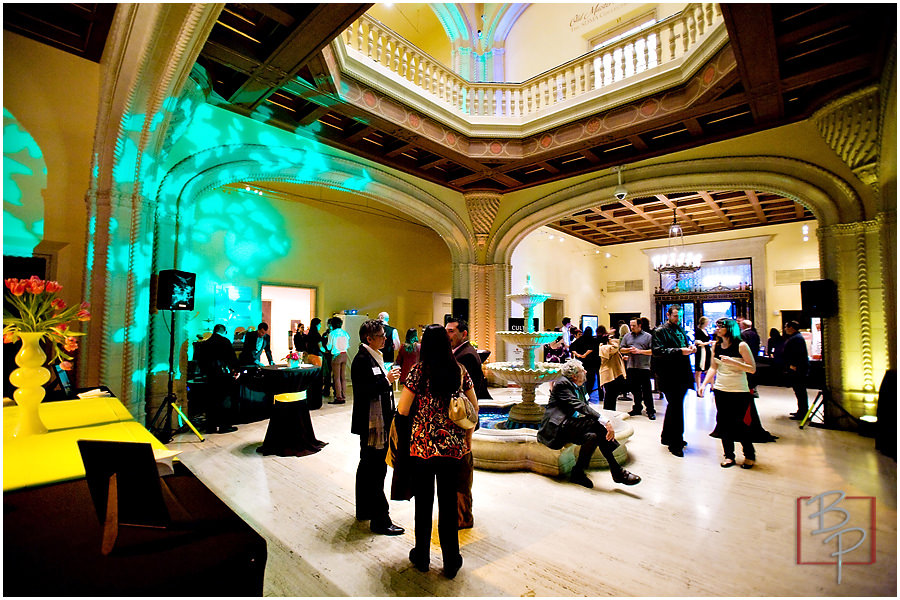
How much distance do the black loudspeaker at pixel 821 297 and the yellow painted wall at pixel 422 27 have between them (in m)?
8.12

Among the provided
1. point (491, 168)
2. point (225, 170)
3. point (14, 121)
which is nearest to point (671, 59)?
point (491, 168)

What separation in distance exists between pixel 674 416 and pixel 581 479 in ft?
5.52

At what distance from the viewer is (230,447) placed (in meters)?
4.71

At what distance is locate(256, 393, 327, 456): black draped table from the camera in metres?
4.50

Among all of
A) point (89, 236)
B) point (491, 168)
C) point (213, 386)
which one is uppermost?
point (491, 168)

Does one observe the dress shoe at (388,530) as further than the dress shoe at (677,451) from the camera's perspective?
No

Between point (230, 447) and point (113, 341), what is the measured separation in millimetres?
1801

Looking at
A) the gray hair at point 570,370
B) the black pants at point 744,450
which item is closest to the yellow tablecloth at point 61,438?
the gray hair at point 570,370

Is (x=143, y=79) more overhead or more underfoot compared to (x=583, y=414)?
more overhead

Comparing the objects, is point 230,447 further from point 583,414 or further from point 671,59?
point 671,59

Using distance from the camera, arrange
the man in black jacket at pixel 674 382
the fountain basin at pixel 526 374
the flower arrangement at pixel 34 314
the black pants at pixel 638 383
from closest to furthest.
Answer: the flower arrangement at pixel 34 314
the man in black jacket at pixel 674 382
the fountain basin at pixel 526 374
the black pants at pixel 638 383

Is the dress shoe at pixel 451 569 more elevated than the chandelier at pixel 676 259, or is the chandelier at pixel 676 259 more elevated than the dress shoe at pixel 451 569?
the chandelier at pixel 676 259

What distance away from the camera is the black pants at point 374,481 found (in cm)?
283

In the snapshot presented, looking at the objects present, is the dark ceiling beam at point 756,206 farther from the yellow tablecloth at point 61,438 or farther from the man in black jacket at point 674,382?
the yellow tablecloth at point 61,438
